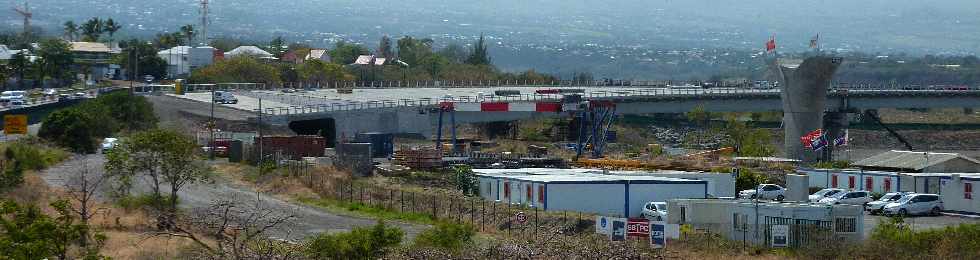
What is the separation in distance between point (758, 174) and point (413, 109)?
122 feet

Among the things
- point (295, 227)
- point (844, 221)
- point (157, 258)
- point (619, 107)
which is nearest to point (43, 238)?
point (157, 258)

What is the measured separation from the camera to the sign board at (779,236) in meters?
41.3

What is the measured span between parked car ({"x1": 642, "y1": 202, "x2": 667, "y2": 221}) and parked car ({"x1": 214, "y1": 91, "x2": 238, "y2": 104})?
56.6 meters

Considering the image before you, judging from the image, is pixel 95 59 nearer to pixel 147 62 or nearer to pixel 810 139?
pixel 147 62

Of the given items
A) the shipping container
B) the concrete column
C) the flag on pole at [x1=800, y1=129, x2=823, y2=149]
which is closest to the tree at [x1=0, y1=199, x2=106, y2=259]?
the shipping container

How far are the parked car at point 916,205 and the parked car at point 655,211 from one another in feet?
25.6

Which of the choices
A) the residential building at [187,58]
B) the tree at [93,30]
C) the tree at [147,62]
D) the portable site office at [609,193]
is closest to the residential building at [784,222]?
the portable site office at [609,193]

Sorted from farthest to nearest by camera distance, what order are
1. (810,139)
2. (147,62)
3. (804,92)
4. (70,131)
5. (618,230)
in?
(147,62), (804,92), (810,139), (70,131), (618,230)

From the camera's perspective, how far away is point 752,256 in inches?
1561

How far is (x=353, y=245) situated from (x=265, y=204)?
17.0m

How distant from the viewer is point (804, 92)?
269ft

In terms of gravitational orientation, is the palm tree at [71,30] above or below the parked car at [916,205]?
above

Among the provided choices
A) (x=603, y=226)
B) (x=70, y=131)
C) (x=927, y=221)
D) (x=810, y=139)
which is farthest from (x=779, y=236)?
(x=70, y=131)

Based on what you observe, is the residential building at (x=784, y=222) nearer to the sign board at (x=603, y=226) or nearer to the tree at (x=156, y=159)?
the sign board at (x=603, y=226)
